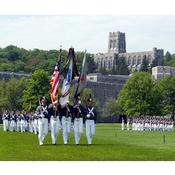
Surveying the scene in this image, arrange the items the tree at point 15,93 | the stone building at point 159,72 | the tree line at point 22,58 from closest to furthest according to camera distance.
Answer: the tree at point 15,93 < the tree line at point 22,58 < the stone building at point 159,72

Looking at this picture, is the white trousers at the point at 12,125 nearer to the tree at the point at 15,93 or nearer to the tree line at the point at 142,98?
the tree at the point at 15,93

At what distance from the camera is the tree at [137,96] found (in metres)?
89.7

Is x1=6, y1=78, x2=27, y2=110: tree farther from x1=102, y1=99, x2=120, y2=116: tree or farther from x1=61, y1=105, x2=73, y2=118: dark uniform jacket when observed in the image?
x1=61, y1=105, x2=73, y2=118: dark uniform jacket

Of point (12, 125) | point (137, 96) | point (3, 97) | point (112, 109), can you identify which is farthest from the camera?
point (112, 109)

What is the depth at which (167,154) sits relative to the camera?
2323cm

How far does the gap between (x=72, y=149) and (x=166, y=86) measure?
78.6 meters

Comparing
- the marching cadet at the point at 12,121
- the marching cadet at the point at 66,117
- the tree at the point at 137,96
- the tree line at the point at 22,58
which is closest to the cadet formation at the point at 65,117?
the marching cadet at the point at 66,117

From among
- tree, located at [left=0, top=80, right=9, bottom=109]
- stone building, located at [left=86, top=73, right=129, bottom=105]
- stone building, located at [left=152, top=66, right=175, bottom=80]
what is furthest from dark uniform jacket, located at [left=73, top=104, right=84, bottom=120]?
stone building, located at [left=152, top=66, right=175, bottom=80]

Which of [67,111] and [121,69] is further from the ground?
[121,69]

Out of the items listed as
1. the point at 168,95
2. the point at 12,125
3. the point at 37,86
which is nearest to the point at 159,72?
the point at 168,95

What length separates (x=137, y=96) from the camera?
9119 centimetres

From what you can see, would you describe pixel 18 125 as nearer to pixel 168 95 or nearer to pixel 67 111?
pixel 67 111
